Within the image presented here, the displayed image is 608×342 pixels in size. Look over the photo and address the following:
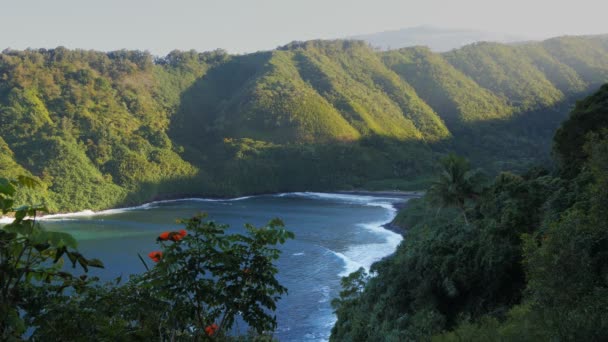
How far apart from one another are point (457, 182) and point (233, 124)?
11709 cm

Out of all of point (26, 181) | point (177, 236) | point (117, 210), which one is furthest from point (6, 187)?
point (117, 210)

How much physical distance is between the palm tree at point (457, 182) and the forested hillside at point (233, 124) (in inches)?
2870

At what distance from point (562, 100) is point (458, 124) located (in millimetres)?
52625

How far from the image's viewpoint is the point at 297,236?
64750mm

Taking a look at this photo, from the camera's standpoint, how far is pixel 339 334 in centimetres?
2447

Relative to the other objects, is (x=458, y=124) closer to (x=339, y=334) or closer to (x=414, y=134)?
(x=414, y=134)

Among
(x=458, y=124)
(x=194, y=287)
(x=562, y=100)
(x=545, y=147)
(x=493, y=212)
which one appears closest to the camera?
(x=194, y=287)

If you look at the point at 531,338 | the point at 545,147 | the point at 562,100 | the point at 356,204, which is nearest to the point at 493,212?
the point at 531,338

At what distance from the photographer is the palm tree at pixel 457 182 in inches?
1457

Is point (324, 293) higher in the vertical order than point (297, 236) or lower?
lower

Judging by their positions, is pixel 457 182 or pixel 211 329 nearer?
pixel 211 329

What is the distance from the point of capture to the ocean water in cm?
3750

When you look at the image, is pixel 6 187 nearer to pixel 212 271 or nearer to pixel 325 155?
pixel 212 271

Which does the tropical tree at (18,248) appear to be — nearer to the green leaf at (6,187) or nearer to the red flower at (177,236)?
the green leaf at (6,187)
